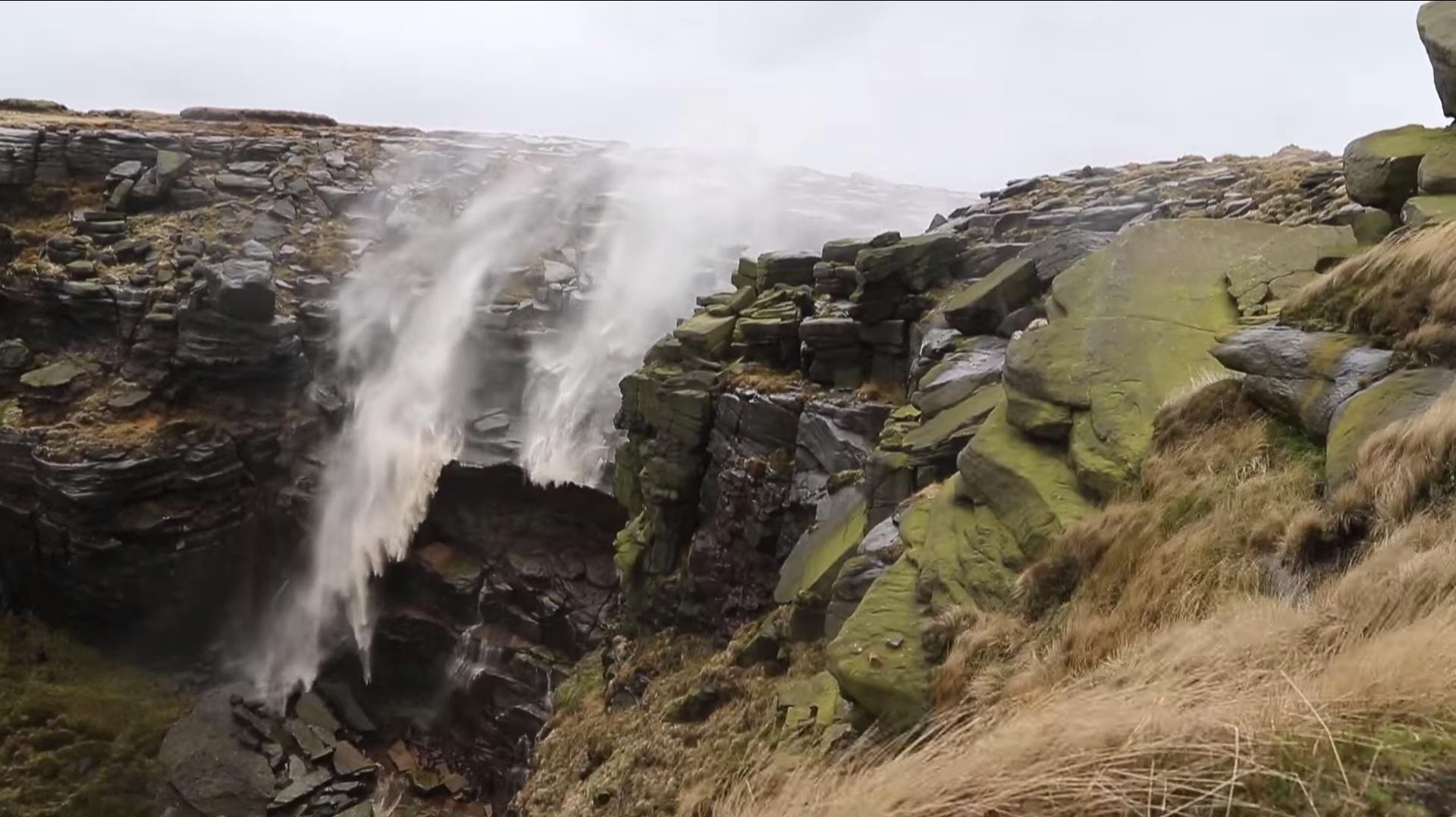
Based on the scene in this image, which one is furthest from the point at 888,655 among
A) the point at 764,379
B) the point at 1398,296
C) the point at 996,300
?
the point at 764,379

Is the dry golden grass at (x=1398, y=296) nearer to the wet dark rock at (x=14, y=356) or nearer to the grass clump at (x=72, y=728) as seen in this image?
the grass clump at (x=72, y=728)

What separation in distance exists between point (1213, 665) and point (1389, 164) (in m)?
6.09

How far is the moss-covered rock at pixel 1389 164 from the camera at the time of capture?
7.25m

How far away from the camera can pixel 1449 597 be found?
324cm

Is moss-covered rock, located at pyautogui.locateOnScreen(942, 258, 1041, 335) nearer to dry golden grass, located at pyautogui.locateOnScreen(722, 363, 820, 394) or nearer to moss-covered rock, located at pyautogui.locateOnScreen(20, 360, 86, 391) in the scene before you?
dry golden grass, located at pyautogui.locateOnScreen(722, 363, 820, 394)

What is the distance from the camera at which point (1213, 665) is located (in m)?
3.46

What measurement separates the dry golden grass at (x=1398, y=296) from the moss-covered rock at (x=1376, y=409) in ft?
0.91

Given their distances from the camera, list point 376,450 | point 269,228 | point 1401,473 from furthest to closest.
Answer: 1. point 269,228
2. point 376,450
3. point 1401,473

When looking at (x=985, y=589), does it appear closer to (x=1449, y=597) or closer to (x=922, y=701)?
(x=922, y=701)

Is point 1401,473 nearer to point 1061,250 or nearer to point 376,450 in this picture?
point 1061,250

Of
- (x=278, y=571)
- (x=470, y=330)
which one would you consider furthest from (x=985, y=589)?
(x=278, y=571)

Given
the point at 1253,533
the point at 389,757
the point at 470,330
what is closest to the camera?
the point at 1253,533

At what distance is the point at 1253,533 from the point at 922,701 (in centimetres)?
208

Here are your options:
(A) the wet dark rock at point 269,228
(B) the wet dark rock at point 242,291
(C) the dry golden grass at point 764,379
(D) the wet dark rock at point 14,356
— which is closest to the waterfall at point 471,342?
(B) the wet dark rock at point 242,291
